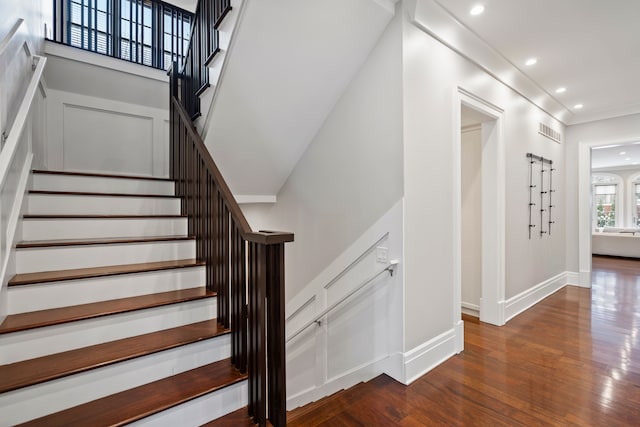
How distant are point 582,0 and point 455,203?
1796 millimetres

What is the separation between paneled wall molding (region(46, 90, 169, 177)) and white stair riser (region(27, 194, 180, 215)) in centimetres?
135

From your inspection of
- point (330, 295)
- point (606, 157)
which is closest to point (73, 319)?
point (330, 295)

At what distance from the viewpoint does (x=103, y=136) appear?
3.55 metres

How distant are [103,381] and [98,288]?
613 millimetres

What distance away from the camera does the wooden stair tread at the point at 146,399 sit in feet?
4.43

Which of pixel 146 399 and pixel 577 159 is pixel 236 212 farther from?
pixel 577 159

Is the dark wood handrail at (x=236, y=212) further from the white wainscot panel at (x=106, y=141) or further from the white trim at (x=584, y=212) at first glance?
the white trim at (x=584, y=212)

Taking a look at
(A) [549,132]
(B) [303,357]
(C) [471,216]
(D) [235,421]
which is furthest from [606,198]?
(D) [235,421]

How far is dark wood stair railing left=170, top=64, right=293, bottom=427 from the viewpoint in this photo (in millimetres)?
1545

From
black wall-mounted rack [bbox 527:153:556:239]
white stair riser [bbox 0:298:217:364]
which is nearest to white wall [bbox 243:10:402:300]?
white stair riser [bbox 0:298:217:364]

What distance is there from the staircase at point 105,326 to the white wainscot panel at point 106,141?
109 cm

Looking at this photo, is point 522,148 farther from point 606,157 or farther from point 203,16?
point 606,157

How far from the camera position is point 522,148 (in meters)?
3.86

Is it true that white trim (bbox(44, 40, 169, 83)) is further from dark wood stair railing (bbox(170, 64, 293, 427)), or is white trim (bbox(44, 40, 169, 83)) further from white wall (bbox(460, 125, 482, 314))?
white wall (bbox(460, 125, 482, 314))
